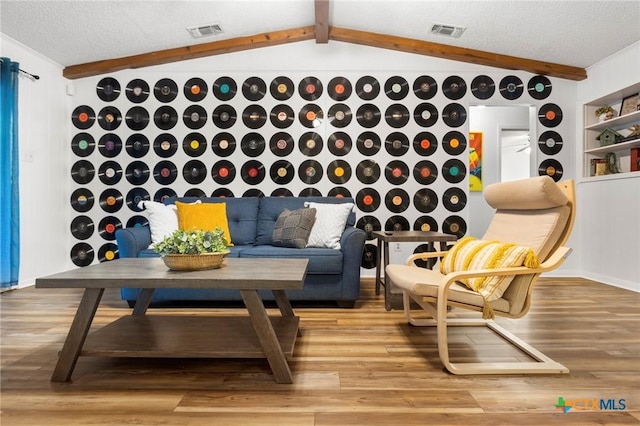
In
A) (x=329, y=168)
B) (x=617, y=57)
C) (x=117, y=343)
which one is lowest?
(x=117, y=343)

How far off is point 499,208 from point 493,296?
0.83 meters

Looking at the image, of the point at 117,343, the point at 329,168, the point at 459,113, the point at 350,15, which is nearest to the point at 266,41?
the point at 350,15

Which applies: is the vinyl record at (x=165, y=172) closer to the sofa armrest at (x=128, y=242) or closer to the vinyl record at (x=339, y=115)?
the sofa armrest at (x=128, y=242)

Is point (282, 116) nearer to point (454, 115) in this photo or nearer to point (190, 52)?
point (190, 52)

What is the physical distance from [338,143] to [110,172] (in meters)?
2.54

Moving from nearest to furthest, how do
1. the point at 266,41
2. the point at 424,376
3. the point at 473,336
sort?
the point at 424,376, the point at 473,336, the point at 266,41

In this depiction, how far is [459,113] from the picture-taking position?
4.44 metres

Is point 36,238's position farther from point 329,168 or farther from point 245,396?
point 245,396

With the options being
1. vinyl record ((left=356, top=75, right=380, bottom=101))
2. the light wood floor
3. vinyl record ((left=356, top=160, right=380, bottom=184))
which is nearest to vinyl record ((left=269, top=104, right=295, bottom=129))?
vinyl record ((left=356, top=75, right=380, bottom=101))

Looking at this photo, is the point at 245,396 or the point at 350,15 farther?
the point at 350,15

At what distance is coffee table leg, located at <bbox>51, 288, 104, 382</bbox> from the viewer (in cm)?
171

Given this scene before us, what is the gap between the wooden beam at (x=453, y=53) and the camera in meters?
4.27

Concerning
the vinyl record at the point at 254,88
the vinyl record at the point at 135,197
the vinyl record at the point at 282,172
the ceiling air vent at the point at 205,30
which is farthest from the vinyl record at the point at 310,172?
the vinyl record at the point at 135,197

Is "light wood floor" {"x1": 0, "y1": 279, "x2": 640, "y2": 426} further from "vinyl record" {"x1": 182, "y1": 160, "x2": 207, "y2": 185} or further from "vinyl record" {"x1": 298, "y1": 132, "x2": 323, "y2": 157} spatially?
"vinyl record" {"x1": 298, "y1": 132, "x2": 323, "y2": 157}
